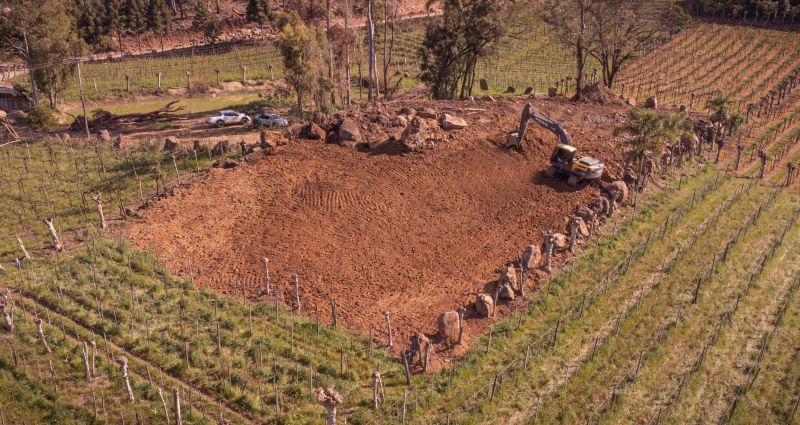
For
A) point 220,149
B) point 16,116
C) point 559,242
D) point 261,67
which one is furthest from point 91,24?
point 559,242

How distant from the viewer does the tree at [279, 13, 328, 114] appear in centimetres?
4962

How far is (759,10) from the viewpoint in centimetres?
8862

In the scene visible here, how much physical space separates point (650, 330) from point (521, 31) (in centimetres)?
7180

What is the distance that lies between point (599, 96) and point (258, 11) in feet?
207

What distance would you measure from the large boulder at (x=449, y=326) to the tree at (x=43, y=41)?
46.5 metres

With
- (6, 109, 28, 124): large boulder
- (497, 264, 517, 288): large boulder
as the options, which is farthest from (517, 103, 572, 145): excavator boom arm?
Result: (6, 109, 28, 124): large boulder

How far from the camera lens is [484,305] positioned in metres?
28.2

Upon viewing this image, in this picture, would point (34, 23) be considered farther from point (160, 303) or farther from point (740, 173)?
point (740, 173)

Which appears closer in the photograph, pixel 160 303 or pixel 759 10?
pixel 160 303

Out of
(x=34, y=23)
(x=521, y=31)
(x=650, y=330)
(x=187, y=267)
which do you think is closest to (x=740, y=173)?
(x=650, y=330)

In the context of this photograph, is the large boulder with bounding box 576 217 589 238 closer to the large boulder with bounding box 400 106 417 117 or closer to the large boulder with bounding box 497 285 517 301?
the large boulder with bounding box 497 285 517 301

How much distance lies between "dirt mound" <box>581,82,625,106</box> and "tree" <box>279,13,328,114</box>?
76.7 feet

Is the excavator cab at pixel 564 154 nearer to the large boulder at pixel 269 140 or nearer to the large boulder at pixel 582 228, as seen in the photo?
the large boulder at pixel 582 228

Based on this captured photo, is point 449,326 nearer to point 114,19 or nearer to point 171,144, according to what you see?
point 171,144
